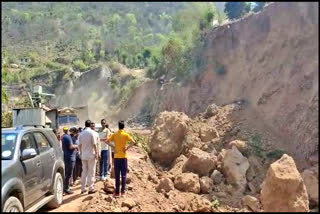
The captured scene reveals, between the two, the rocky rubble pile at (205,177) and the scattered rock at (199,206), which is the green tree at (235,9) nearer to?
the rocky rubble pile at (205,177)

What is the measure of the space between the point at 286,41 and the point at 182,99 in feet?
29.3

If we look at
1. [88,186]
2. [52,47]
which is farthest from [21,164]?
[52,47]

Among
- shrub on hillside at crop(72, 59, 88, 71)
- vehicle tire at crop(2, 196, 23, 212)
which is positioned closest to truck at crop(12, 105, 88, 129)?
vehicle tire at crop(2, 196, 23, 212)

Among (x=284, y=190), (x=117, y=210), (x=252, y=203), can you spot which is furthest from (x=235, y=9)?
(x=117, y=210)

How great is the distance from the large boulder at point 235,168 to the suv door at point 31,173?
23.0ft

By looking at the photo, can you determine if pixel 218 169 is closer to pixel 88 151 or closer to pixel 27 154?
pixel 88 151

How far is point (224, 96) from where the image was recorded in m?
24.5

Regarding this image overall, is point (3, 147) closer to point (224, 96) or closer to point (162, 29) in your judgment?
point (224, 96)

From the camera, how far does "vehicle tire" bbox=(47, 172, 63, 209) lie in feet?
25.5

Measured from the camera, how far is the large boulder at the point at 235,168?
12.4m

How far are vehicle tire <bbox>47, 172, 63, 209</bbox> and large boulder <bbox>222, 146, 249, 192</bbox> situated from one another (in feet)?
19.9

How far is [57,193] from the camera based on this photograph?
7.89 m

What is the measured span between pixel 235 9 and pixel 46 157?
33.2 m

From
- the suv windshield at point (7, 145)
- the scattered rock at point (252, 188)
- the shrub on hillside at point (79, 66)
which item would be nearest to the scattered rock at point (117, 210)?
the suv windshield at point (7, 145)
